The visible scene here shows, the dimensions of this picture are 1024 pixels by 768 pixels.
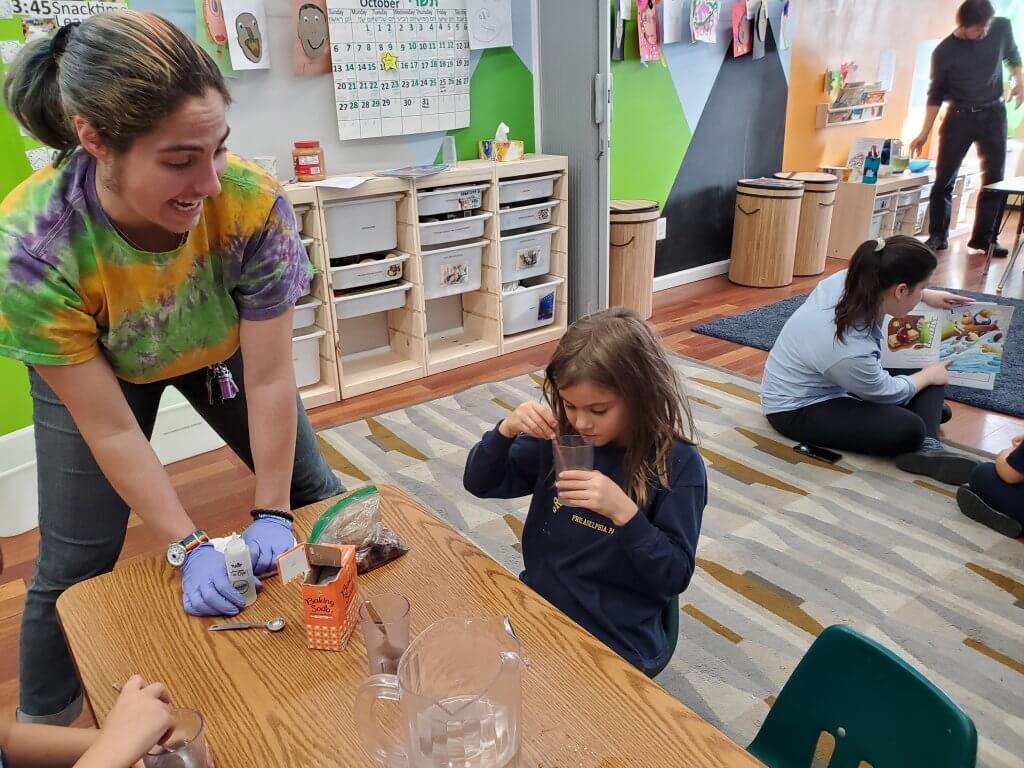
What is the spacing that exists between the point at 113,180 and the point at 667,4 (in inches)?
153

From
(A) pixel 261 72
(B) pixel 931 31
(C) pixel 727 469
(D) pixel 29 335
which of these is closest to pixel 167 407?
(A) pixel 261 72

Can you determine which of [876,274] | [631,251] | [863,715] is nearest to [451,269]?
[631,251]

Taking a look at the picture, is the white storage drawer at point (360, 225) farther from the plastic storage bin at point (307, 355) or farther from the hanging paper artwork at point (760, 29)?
the hanging paper artwork at point (760, 29)

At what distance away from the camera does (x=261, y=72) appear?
300cm

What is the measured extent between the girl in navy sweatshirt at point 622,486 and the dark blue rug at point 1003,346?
2.42 m

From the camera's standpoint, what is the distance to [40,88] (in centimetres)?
99

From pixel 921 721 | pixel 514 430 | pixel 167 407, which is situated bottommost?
pixel 167 407

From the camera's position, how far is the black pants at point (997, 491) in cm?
215

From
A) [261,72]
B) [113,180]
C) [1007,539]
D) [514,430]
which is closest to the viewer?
[113,180]

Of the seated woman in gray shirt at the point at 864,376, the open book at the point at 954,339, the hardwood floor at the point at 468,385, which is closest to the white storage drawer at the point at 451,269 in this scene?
the hardwood floor at the point at 468,385

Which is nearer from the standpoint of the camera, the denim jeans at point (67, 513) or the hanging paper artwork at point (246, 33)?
the denim jeans at point (67, 513)

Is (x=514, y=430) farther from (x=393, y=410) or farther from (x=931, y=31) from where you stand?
(x=931, y=31)

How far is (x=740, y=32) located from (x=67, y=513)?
447 centimetres

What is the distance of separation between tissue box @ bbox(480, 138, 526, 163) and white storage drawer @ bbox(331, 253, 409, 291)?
709 millimetres
